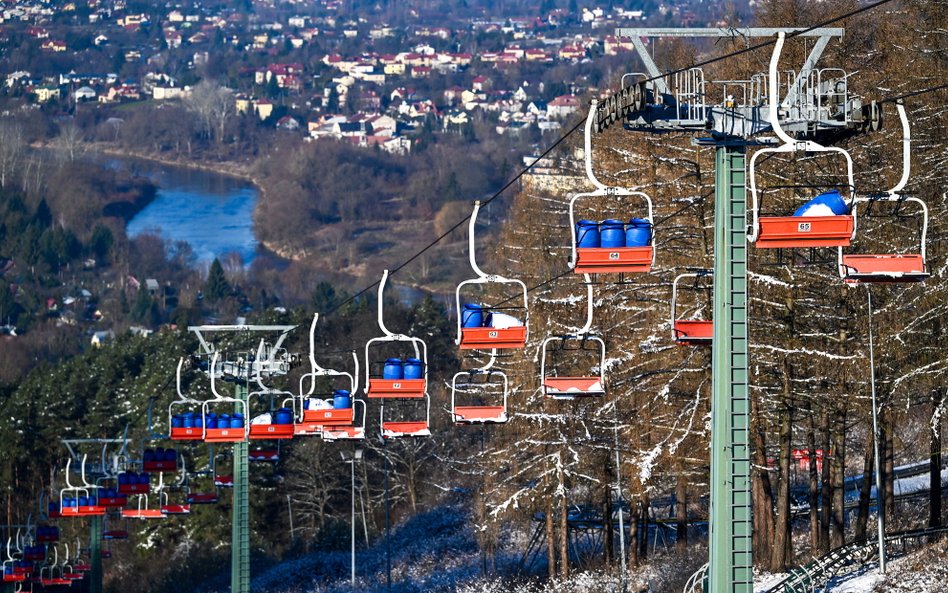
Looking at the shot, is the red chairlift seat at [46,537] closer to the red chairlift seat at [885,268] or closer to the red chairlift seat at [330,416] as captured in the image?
the red chairlift seat at [330,416]

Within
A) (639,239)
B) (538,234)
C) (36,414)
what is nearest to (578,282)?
(538,234)

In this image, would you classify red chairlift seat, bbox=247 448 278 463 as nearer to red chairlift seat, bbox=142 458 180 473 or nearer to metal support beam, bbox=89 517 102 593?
red chairlift seat, bbox=142 458 180 473

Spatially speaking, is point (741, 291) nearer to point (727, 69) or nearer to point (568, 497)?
point (727, 69)

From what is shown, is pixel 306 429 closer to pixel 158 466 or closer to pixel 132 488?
pixel 158 466

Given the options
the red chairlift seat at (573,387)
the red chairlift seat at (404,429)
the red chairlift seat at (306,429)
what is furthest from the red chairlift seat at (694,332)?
the red chairlift seat at (306,429)

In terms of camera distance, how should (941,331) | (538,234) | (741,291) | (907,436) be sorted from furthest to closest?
(907,436) < (538,234) < (941,331) < (741,291)

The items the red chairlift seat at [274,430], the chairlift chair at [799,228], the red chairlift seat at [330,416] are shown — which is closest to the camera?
the chairlift chair at [799,228]

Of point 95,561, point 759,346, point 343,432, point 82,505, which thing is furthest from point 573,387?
point 95,561

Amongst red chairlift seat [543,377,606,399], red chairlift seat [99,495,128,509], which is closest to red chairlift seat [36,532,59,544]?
red chairlift seat [99,495,128,509]
